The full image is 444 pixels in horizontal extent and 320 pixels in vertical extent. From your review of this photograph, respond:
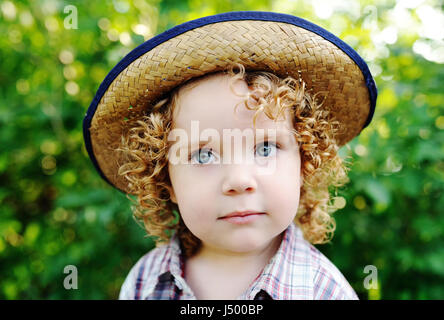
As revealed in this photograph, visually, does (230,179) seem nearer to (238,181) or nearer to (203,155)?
(238,181)

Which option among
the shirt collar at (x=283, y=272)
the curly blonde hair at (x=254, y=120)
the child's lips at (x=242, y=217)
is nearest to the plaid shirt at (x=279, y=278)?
the shirt collar at (x=283, y=272)

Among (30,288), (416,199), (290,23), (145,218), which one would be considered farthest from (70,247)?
(416,199)

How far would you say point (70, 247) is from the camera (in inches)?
87.9

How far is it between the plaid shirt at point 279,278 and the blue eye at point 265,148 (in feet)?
1.25

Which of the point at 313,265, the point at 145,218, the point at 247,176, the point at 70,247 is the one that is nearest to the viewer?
the point at 247,176

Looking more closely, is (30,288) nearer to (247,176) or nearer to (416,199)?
(247,176)

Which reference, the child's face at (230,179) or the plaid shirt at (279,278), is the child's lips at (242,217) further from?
the plaid shirt at (279,278)

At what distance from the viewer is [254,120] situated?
109 centimetres

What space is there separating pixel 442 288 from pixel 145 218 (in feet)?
4.86

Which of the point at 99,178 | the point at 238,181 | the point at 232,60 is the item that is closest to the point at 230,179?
the point at 238,181

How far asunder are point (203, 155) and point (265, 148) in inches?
7.3

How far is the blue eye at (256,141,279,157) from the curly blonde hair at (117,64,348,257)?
79mm

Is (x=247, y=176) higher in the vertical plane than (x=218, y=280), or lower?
higher

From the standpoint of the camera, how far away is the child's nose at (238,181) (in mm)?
1070
